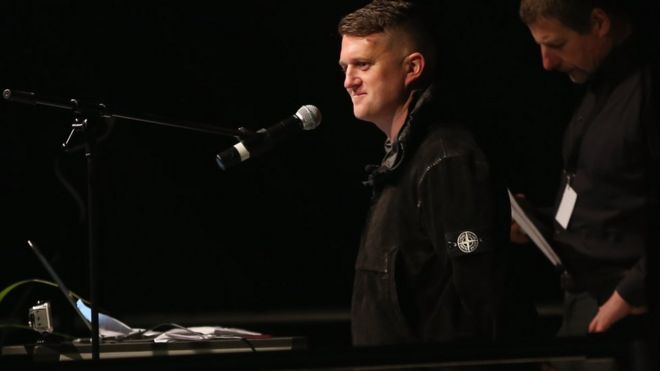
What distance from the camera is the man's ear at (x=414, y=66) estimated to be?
91.1 inches

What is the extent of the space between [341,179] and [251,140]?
151 centimetres

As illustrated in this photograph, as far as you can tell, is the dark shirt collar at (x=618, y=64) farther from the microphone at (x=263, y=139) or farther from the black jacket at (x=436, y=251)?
the microphone at (x=263, y=139)

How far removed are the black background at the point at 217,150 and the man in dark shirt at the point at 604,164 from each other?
0.72m

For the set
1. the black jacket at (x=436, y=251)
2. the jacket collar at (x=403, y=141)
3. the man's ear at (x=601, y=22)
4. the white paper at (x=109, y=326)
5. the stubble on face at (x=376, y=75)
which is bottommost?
the white paper at (x=109, y=326)

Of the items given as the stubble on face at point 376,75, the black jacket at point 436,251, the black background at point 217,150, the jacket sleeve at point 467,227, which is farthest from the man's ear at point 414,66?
the black background at point 217,150

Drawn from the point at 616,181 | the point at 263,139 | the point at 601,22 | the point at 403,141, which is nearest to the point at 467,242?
the point at 403,141

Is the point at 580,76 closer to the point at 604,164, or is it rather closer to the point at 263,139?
the point at 604,164

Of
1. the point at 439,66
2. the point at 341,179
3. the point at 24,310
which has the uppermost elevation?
the point at 439,66

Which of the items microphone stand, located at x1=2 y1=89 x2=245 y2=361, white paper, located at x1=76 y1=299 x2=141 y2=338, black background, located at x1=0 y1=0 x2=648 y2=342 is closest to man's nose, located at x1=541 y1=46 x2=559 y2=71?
black background, located at x1=0 y1=0 x2=648 y2=342

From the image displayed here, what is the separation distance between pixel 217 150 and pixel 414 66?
4.52ft

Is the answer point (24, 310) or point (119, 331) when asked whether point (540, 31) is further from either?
point (24, 310)

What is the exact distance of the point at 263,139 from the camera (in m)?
2.10

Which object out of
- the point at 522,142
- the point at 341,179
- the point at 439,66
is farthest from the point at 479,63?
the point at 439,66

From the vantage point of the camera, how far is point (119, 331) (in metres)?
2.27
